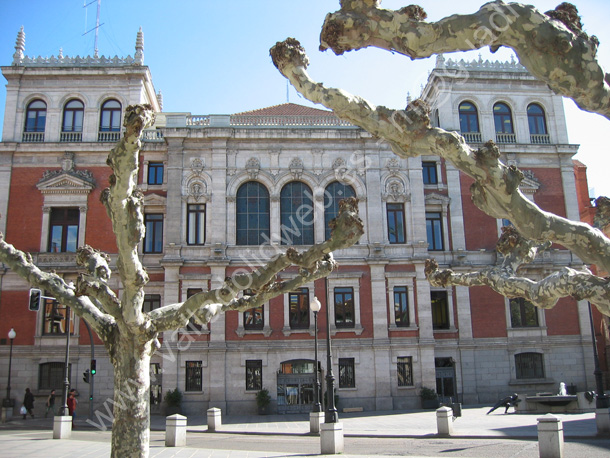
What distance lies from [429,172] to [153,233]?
15694 mm

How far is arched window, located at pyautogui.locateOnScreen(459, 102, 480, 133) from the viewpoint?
32.8 m

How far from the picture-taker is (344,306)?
2953cm

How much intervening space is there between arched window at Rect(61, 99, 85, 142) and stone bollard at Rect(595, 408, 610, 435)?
27498 mm

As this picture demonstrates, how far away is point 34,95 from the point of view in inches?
1240

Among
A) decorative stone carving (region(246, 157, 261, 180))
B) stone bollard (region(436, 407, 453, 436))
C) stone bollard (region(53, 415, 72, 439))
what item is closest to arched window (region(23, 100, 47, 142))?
decorative stone carving (region(246, 157, 261, 180))

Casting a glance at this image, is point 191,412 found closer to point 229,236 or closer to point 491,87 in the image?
point 229,236

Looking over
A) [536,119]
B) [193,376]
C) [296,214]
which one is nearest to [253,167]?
[296,214]

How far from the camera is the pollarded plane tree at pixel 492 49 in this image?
605cm

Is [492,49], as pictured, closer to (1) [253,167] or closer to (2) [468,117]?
(1) [253,167]

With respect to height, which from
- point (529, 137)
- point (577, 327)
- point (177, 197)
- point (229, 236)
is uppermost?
point (529, 137)

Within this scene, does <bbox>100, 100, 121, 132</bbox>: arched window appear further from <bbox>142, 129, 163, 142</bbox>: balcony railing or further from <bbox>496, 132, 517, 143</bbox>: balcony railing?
<bbox>496, 132, 517, 143</bbox>: balcony railing

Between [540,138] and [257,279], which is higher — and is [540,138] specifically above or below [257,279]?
above

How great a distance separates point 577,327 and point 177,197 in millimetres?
22567

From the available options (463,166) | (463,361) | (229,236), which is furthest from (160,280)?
(463,166)
